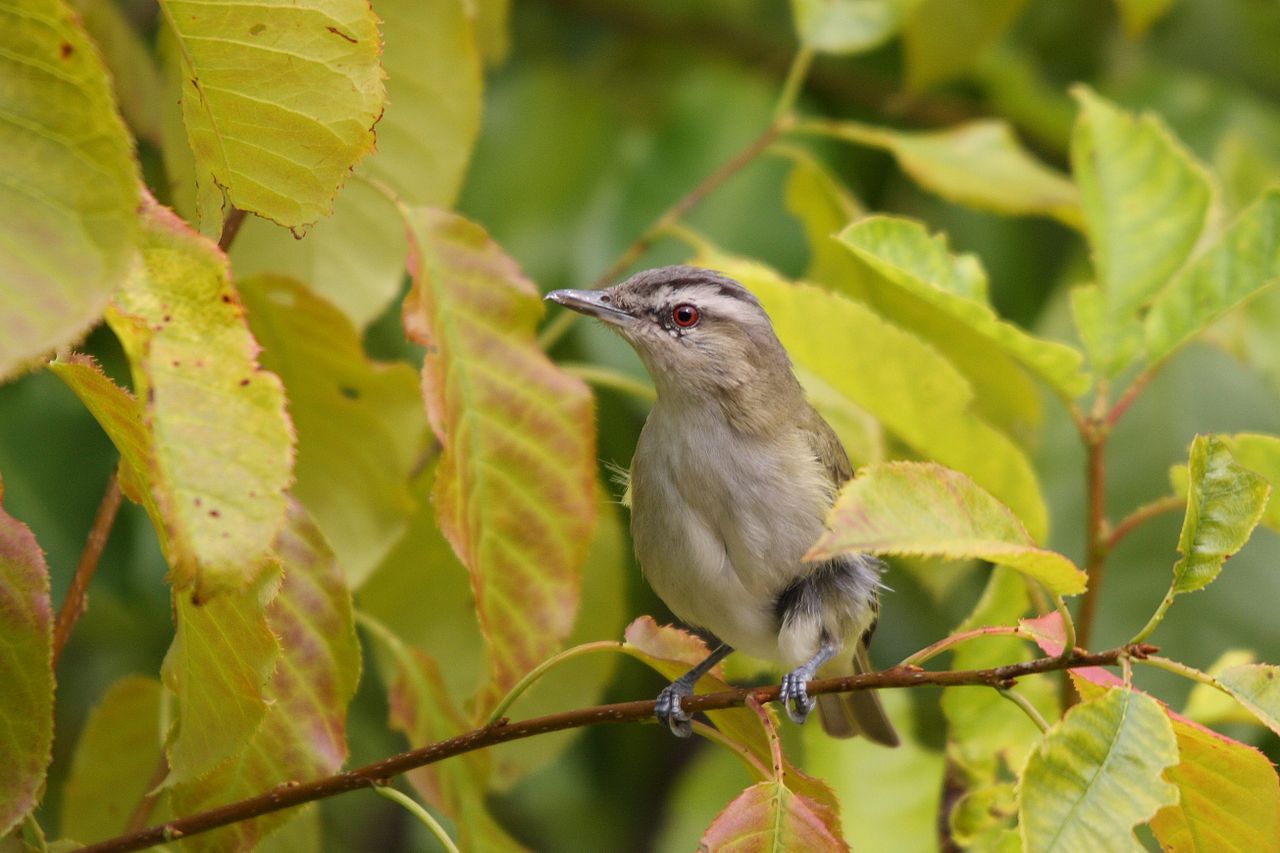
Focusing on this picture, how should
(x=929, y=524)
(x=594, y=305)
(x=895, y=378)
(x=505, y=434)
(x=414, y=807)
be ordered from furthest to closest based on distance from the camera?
(x=594, y=305) → (x=895, y=378) → (x=505, y=434) → (x=414, y=807) → (x=929, y=524)

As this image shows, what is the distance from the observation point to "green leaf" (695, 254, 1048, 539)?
296cm

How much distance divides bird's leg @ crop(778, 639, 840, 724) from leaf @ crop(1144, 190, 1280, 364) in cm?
104

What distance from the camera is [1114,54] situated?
5.09m

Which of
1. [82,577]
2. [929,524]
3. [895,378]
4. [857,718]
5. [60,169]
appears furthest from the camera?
[857,718]

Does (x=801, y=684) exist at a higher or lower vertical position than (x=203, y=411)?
lower

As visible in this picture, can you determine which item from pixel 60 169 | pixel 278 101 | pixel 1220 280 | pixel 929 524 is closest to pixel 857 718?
pixel 1220 280

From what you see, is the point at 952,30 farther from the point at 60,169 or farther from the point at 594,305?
the point at 60,169

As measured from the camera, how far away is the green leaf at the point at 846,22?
141 inches

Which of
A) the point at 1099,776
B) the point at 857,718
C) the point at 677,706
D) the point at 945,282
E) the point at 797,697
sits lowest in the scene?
the point at 857,718

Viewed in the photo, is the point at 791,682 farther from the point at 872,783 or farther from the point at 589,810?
the point at 589,810

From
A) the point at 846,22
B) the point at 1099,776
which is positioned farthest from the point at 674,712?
the point at 846,22

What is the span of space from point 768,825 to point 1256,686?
2.44ft

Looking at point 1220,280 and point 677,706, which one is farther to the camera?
point 1220,280

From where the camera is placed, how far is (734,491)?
3.27 meters
